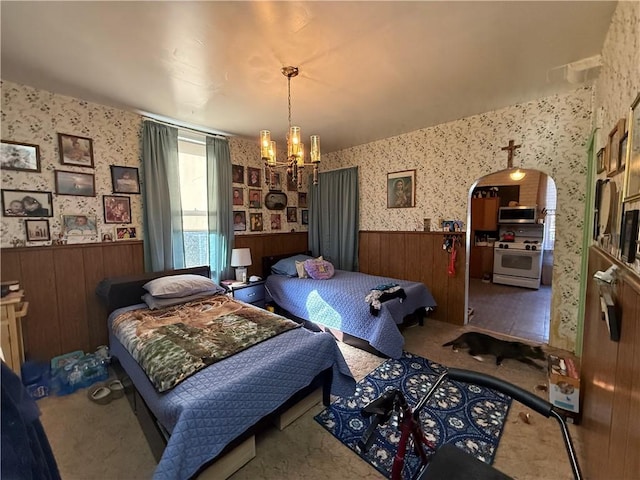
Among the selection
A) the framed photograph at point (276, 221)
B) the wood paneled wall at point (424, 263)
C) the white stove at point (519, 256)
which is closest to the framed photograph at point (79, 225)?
the framed photograph at point (276, 221)

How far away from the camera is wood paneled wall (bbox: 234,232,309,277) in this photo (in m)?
4.16

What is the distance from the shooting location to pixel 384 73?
2.26m

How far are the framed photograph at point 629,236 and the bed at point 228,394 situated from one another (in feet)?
5.32

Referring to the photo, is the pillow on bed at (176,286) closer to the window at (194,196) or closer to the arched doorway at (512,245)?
the window at (194,196)

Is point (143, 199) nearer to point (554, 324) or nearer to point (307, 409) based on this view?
point (307, 409)

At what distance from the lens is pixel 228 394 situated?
1417 mm

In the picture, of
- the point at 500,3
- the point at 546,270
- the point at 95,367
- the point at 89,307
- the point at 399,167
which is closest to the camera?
the point at 500,3

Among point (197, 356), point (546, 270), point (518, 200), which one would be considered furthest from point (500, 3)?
point (546, 270)

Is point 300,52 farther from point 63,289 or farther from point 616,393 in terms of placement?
point 63,289

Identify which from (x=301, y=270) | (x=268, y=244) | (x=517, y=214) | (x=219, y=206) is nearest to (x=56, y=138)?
(x=219, y=206)

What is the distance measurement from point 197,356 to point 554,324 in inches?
141

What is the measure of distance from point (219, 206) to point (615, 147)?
375cm

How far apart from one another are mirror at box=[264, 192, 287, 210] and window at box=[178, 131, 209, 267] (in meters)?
1.00

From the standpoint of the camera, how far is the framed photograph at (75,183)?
8.44 feet
